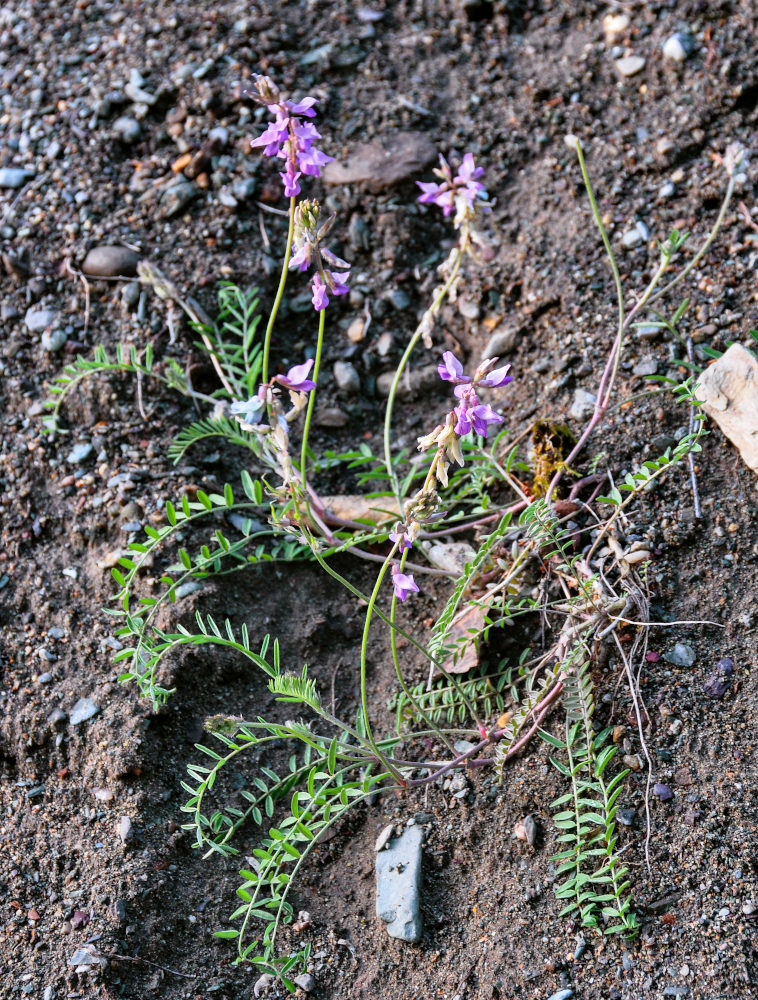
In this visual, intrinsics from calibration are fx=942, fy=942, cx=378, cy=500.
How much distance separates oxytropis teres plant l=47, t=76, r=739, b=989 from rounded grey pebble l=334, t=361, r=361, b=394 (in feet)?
0.90

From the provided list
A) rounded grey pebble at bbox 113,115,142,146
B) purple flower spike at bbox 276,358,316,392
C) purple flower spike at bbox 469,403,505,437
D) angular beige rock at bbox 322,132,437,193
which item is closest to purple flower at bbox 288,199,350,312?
purple flower spike at bbox 276,358,316,392

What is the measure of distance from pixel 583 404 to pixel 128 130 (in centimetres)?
198

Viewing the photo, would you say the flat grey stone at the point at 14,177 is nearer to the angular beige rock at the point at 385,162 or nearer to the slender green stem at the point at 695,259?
the angular beige rock at the point at 385,162

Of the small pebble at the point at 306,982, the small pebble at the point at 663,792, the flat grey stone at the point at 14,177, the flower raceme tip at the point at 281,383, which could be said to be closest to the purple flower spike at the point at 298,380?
the flower raceme tip at the point at 281,383

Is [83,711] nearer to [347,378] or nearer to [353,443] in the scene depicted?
[353,443]

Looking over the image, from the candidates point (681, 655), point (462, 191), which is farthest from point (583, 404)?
point (681, 655)

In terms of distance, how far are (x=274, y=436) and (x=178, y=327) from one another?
125 cm

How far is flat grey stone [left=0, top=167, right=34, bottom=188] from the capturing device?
11.3 feet

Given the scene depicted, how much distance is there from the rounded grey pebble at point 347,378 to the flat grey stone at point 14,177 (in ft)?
4.67

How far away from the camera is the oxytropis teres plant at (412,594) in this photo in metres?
2.01

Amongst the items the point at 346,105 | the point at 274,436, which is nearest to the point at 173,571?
the point at 274,436

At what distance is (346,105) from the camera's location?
11.4 feet

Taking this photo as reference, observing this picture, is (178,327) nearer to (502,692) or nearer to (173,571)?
(173,571)

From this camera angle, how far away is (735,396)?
241 cm
